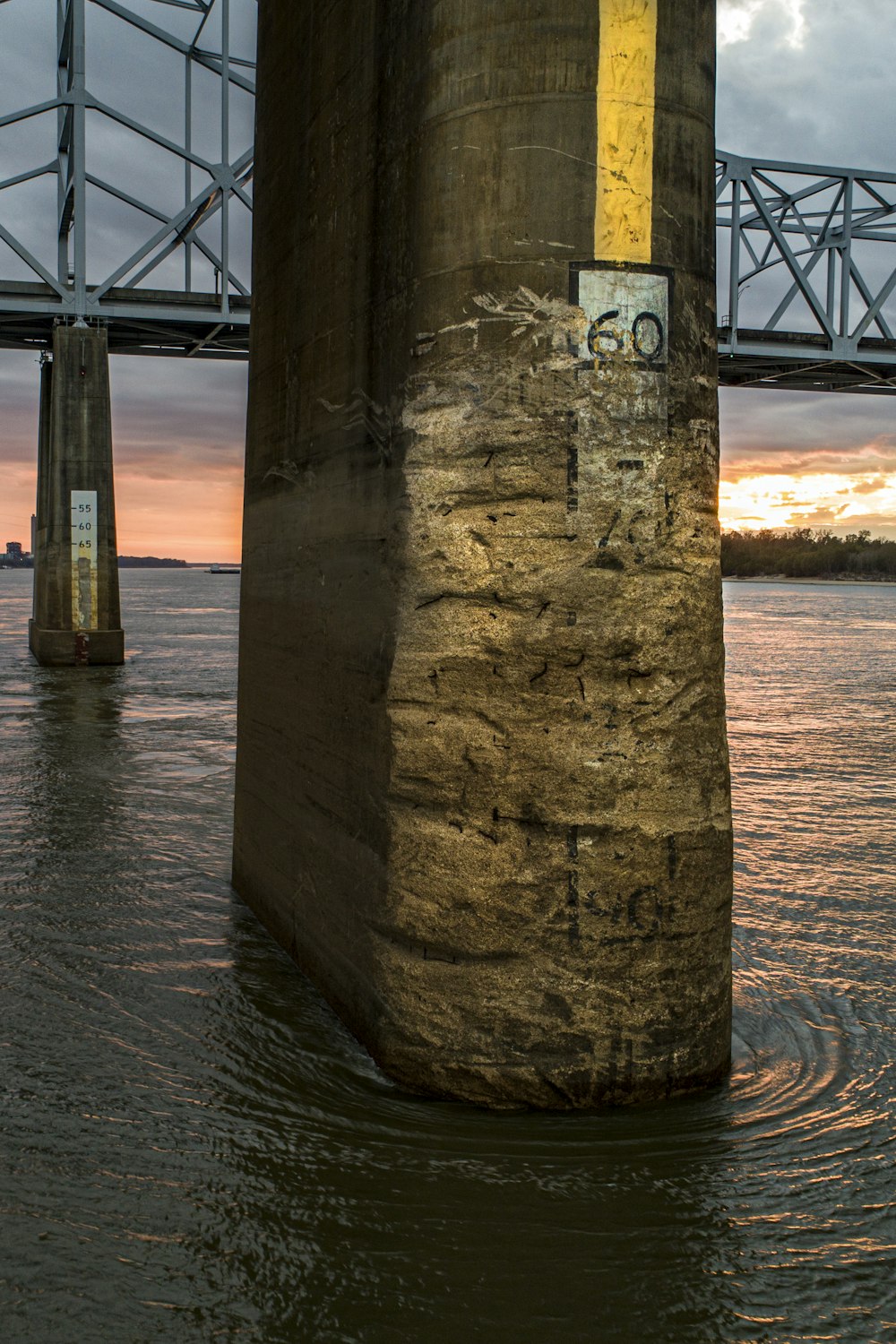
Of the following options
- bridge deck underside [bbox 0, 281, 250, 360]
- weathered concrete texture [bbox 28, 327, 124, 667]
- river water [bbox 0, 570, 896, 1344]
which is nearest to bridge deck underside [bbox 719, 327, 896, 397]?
bridge deck underside [bbox 0, 281, 250, 360]

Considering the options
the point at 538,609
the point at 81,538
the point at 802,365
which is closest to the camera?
the point at 538,609

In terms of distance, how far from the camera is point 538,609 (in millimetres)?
3807

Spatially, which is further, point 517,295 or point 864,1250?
point 517,295

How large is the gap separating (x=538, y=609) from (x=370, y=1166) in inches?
71.9

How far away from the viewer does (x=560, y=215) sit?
12.3 feet

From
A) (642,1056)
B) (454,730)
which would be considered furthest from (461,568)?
(642,1056)

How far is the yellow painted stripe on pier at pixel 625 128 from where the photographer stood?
3738mm

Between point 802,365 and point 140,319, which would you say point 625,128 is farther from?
point 802,365

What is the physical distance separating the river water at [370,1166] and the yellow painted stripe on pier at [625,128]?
2.87 meters

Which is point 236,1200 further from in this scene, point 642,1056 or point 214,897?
point 214,897

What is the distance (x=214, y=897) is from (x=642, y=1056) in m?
3.46

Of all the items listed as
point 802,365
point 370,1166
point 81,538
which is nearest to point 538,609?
point 370,1166

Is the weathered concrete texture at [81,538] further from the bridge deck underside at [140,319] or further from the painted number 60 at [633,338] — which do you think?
the painted number 60 at [633,338]

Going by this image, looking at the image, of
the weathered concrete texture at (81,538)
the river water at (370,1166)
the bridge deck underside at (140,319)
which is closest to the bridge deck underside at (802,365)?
the bridge deck underside at (140,319)
